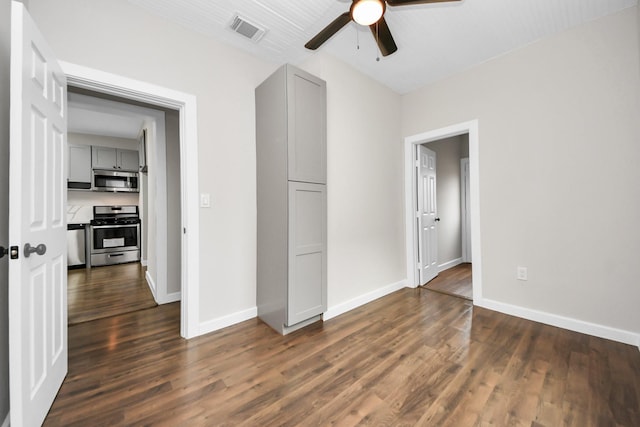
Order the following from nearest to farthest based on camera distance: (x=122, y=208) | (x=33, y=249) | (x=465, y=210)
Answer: (x=33, y=249), (x=465, y=210), (x=122, y=208)

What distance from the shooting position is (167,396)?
1566 millimetres

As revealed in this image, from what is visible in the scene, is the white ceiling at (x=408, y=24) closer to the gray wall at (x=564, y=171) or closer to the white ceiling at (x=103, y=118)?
the gray wall at (x=564, y=171)

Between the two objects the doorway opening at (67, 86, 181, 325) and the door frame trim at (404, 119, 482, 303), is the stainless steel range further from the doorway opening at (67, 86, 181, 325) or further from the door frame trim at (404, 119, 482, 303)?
the door frame trim at (404, 119, 482, 303)

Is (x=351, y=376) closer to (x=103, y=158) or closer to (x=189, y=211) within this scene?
(x=189, y=211)

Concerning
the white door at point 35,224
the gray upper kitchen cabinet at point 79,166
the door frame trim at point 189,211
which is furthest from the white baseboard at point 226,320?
the gray upper kitchen cabinet at point 79,166

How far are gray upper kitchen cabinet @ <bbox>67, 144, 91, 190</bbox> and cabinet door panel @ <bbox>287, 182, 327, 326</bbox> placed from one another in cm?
539

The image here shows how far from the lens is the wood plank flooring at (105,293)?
288cm

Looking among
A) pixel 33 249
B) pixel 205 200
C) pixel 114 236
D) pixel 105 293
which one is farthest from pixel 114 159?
pixel 33 249

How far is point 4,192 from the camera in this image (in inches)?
53.4

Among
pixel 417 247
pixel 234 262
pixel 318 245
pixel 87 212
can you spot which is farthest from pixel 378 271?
pixel 87 212

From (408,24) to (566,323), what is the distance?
307cm

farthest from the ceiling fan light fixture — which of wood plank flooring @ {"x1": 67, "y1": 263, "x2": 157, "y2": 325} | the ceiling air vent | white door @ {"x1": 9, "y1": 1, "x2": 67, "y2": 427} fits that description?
wood plank flooring @ {"x1": 67, "y1": 263, "x2": 157, "y2": 325}

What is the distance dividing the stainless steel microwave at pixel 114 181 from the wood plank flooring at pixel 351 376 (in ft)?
13.0

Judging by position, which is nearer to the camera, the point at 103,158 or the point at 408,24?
the point at 408,24
